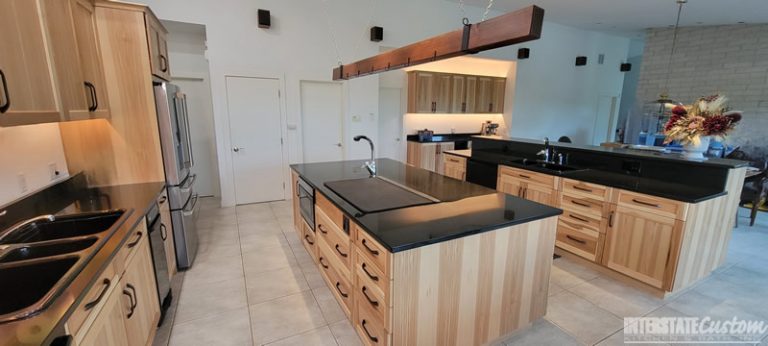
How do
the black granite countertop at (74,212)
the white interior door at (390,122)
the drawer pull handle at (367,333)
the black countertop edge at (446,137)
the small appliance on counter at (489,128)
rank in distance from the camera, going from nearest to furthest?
the black granite countertop at (74,212) < the drawer pull handle at (367,333) < the white interior door at (390,122) < the black countertop edge at (446,137) < the small appliance on counter at (489,128)

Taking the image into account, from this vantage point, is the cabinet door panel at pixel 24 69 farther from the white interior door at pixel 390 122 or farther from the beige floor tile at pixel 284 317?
the white interior door at pixel 390 122

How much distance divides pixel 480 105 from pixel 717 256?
16.2 ft

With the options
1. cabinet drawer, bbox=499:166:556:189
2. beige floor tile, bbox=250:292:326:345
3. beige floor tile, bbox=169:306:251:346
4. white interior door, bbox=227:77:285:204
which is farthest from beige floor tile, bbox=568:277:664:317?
white interior door, bbox=227:77:285:204

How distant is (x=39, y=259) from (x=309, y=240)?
6.24 ft

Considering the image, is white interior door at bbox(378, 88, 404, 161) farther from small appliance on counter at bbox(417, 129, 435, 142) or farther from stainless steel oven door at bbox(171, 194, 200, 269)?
stainless steel oven door at bbox(171, 194, 200, 269)

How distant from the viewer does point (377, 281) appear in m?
1.63

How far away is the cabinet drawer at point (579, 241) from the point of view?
9.48ft

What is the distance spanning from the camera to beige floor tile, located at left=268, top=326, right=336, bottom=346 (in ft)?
6.70

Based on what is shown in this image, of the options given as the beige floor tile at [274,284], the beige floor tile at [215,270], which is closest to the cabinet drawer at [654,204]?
the beige floor tile at [274,284]

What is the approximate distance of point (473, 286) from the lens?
1.72m

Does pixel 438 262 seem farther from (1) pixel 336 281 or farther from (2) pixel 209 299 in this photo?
(2) pixel 209 299

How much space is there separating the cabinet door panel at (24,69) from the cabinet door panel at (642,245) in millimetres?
3811

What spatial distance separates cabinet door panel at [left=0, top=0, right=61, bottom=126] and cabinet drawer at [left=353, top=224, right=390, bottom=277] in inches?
62.0

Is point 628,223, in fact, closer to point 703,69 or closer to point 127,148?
point 127,148
